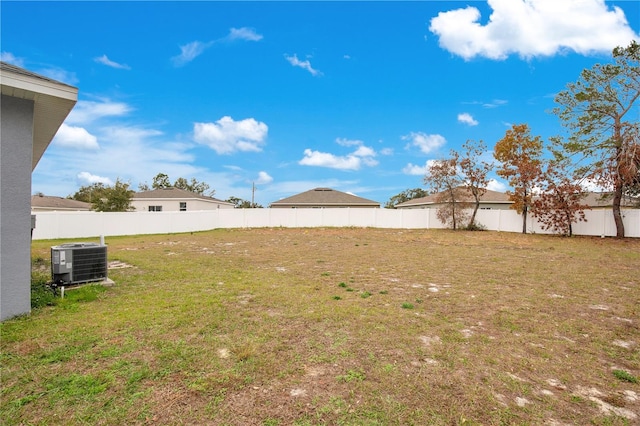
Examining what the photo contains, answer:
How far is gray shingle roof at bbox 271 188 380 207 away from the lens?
31.3 metres

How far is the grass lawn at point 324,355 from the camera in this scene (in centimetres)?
214

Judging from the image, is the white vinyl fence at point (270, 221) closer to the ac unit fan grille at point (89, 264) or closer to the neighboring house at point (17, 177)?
the ac unit fan grille at point (89, 264)

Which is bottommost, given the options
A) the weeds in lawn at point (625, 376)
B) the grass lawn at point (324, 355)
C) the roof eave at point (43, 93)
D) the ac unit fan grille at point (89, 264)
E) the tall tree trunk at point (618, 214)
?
the weeds in lawn at point (625, 376)

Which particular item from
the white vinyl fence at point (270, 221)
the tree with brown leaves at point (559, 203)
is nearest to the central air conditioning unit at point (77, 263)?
the white vinyl fence at point (270, 221)

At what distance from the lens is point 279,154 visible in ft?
89.5

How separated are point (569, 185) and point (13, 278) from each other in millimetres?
22488

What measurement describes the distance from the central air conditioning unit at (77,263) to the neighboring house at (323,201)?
25.8 metres

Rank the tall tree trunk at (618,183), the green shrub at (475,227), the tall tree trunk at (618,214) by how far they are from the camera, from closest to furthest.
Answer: the tall tree trunk at (618,183)
the tall tree trunk at (618,214)
the green shrub at (475,227)

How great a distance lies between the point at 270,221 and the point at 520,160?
18593 millimetres

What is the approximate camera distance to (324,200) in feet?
104

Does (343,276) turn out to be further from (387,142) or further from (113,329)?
(387,142)

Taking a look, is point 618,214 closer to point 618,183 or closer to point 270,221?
point 618,183

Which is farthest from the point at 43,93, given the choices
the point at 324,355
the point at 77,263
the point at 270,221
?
the point at 270,221

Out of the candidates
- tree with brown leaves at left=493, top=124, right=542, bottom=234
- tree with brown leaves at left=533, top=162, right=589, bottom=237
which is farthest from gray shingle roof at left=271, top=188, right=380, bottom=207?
tree with brown leaves at left=533, top=162, right=589, bottom=237
